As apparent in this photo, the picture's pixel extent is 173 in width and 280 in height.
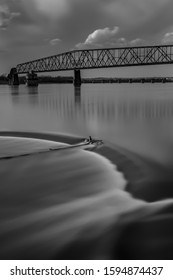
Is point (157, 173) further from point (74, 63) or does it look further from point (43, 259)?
point (74, 63)

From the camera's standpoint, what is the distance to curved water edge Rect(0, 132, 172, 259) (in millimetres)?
4777

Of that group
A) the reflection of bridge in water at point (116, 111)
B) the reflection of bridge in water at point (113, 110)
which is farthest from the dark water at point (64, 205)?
the reflection of bridge in water at point (113, 110)

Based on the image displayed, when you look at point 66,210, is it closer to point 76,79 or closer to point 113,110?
point 113,110

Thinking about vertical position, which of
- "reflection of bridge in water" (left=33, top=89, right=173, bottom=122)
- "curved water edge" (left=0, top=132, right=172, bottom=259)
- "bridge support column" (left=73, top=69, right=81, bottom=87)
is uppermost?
"bridge support column" (left=73, top=69, right=81, bottom=87)

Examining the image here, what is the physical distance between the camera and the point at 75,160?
10039mm

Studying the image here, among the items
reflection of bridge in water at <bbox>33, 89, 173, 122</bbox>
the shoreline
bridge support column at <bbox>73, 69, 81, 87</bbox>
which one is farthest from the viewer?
bridge support column at <bbox>73, 69, 81, 87</bbox>

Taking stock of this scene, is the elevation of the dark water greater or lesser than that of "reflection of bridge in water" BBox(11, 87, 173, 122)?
lesser

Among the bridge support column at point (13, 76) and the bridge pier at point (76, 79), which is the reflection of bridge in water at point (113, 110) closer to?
the bridge pier at point (76, 79)

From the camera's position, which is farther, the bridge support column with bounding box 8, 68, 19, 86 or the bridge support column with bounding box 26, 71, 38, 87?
the bridge support column with bounding box 8, 68, 19, 86

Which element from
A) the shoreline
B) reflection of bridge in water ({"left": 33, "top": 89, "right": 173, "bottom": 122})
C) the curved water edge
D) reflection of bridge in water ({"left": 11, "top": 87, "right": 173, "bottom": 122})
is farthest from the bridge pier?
the curved water edge

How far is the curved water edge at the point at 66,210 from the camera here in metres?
4.78

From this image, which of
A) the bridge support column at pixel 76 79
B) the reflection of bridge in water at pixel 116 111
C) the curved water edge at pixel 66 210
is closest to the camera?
the curved water edge at pixel 66 210

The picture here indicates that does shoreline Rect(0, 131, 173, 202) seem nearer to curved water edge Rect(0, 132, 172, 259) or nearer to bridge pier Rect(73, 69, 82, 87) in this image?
curved water edge Rect(0, 132, 172, 259)
